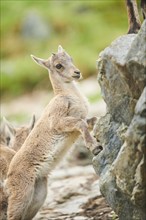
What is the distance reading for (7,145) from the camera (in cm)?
1881

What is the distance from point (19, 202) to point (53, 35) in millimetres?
37174

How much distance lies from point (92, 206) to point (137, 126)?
21.3ft

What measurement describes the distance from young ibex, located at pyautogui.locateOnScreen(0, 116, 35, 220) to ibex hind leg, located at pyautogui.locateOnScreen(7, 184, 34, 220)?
676mm

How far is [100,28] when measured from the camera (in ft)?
168

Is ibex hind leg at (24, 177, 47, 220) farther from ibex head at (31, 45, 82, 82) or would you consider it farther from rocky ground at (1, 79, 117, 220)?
ibex head at (31, 45, 82, 82)

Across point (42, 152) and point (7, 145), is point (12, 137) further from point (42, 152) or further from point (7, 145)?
point (42, 152)

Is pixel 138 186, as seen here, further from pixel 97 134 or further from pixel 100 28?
pixel 100 28

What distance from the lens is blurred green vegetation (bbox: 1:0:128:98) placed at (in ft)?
141

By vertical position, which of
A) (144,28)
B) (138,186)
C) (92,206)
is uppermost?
(144,28)

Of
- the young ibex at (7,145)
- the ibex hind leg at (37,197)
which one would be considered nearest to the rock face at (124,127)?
the ibex hind leg at (37,197)

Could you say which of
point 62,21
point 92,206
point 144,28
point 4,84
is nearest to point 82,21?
point 62,21

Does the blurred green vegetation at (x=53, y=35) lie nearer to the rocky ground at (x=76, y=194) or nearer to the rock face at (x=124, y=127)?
the rocky ground at (x=76, y=194)

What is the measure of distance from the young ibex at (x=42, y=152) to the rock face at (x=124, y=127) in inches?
53.8

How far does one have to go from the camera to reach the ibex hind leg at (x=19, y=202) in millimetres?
14625
